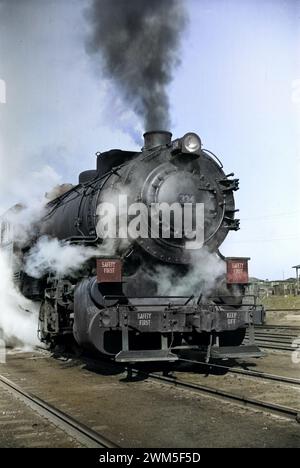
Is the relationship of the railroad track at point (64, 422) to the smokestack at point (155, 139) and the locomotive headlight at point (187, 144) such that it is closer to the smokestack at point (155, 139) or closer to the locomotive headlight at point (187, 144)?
the locomotive headlight at point (187, 144)

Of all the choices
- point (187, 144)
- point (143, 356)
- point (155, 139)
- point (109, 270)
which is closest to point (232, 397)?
point (143, 356)

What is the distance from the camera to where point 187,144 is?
342 inches

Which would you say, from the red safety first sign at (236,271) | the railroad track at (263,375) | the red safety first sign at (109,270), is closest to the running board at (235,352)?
the railroad track at (263,375)

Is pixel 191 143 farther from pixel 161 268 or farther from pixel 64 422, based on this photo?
pixel 64 422

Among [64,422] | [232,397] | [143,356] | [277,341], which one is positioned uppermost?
[143,356]

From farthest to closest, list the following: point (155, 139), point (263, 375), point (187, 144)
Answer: point (155, 139) < point (187, 144) < point (263, 375)

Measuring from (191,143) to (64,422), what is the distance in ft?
15.8

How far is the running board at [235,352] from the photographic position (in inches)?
328

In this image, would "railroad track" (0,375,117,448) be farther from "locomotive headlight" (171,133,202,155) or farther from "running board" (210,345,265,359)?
"locomotive headlight" (171,133,202,155)

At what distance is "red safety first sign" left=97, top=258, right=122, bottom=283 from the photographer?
8.20 metres

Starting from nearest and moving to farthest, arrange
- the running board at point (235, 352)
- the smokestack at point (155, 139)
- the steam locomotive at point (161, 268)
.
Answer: the steam locomotive at point (161, 268) < the running board at point (235, 352) < the smokestack at point (155, 139)

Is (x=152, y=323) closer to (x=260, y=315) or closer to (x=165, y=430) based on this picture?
(x=260, y=315)
